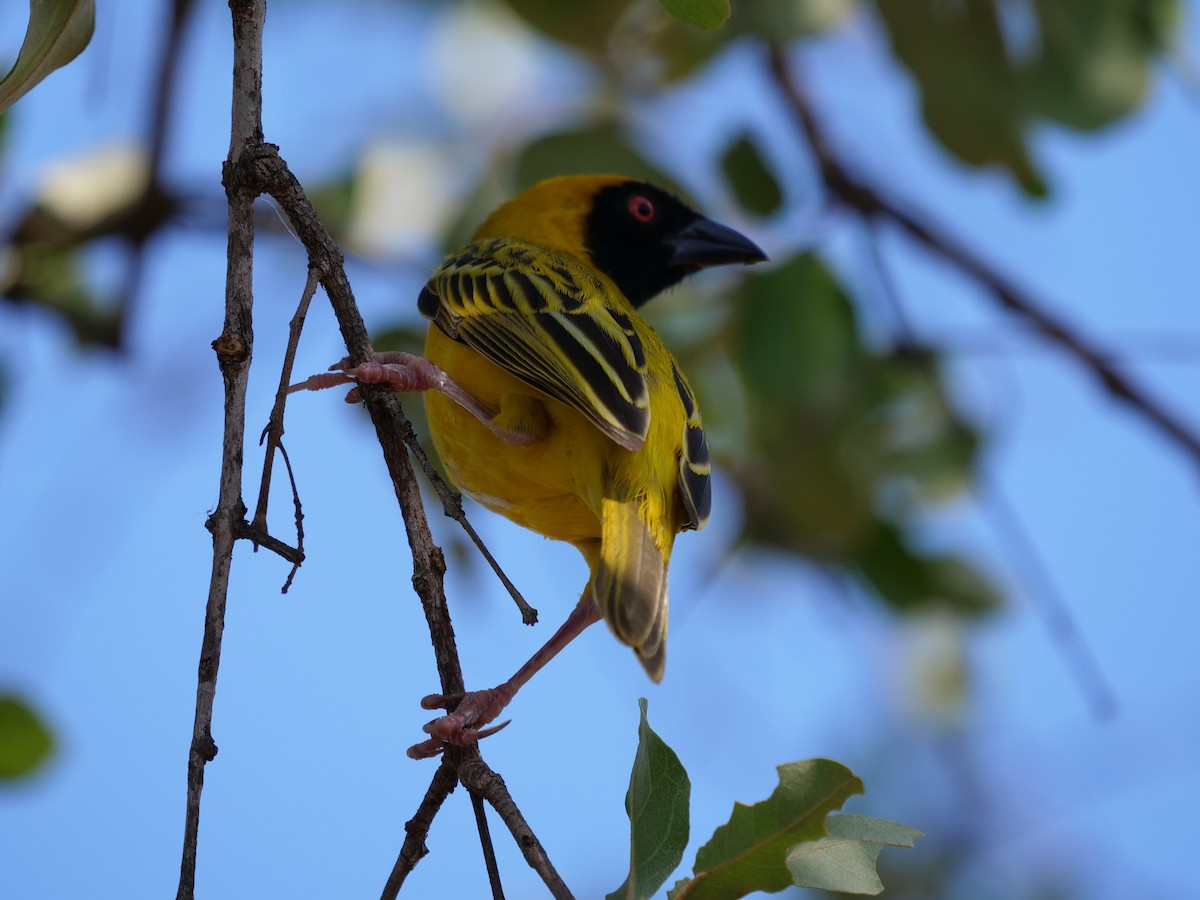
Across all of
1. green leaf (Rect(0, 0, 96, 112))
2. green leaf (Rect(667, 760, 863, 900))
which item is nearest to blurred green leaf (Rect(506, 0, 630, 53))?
green leaf (Rect(0, 0, 96, 112))

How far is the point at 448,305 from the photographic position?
3.49 meters

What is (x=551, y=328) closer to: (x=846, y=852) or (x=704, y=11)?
(x=704, y=11)

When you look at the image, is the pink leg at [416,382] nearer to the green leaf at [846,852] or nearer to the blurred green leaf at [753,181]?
the green leaf at [846,852]

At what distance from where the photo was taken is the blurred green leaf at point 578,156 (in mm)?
4598

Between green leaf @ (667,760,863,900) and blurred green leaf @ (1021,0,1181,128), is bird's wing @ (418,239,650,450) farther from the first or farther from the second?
blurred green leaf @ (1021,0,1181,128)

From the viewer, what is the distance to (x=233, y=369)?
2043 mm

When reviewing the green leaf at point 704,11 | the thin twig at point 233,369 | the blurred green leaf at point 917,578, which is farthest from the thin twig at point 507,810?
the blurred green leaf at point 917,578

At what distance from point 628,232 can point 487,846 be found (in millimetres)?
3018

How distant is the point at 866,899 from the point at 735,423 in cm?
187

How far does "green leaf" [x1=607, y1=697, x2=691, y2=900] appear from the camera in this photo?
2.04 meters

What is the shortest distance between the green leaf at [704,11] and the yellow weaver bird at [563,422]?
0.87 metres

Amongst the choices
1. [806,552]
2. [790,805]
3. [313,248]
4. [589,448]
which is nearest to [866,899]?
[806,552]

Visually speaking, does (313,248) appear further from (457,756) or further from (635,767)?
(635,767)

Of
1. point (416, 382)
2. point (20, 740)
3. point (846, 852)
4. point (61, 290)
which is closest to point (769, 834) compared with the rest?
point (846, 852)
